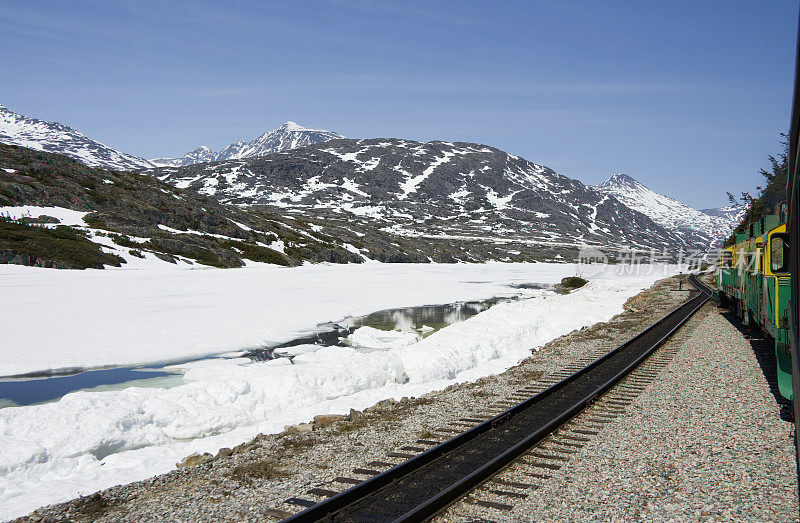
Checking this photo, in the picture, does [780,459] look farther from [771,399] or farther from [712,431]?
[771,399]

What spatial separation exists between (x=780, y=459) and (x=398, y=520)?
6.48m

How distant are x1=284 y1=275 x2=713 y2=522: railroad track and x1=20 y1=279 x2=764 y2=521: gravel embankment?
573mm

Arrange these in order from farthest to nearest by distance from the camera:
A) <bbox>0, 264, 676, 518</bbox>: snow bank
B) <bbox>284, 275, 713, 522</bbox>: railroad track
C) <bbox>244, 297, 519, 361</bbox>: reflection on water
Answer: <bbox>244, 297, 519, 361</bbox>: reflection on water, <bbox>0, 264, 676, 518</bbox>: snow bank, <bbox>284, 275, 713, 522</bbox>: railroad track

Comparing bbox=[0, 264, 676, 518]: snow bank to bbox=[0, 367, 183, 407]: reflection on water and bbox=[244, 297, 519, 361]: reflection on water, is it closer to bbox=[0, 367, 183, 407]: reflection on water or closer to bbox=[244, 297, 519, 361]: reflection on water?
bbox=[0, 367, 183, 407]: reflection on water

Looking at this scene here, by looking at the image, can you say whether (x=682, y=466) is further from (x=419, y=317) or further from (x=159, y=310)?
(x=159, y=310)

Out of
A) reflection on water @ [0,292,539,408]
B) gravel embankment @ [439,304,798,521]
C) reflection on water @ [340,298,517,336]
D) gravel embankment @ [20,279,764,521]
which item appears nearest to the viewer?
gravel embankment @ [439,304,798,521]

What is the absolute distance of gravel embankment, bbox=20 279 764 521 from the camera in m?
6.93

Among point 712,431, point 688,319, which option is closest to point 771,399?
point 712,431

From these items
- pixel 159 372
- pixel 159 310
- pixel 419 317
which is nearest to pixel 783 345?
pixel 159 372

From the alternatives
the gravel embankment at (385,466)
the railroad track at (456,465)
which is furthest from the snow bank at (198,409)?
the railroad track at (456,465)

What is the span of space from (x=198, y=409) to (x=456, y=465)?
23.0ft

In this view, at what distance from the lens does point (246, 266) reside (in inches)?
2734

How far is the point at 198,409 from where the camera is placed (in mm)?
12320

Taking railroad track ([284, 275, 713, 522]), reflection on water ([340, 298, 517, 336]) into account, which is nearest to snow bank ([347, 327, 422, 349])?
reflection on water ([340, 298, 517, 336])
